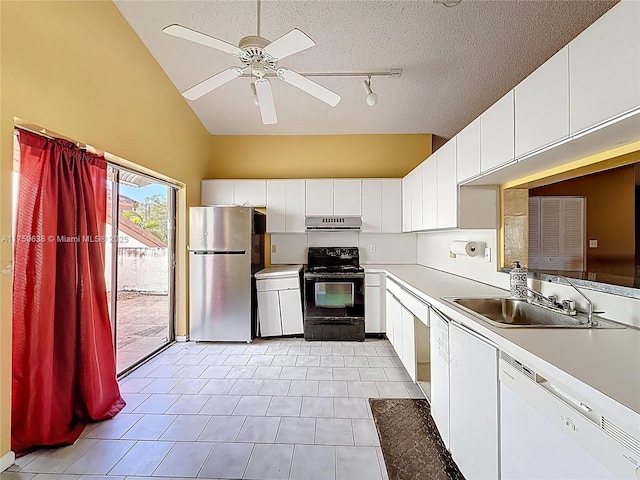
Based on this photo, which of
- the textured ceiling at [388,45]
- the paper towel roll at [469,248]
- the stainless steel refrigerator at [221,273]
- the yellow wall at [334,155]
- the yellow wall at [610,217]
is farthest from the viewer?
the yellow wall at [334,155]

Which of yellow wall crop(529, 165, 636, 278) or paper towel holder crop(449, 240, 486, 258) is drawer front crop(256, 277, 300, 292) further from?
yellow wall crop(529, 165, 636, 278)

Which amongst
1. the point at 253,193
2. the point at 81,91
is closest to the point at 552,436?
the point at 81,91

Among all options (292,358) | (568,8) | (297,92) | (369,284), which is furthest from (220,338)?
(568,8)

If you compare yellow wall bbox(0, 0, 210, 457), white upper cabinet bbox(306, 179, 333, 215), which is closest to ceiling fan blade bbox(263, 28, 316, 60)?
yellow wall bbox(0, 0, 210, 457)

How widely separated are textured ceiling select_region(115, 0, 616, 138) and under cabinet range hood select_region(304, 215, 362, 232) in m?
1.35

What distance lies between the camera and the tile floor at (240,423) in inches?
71.6

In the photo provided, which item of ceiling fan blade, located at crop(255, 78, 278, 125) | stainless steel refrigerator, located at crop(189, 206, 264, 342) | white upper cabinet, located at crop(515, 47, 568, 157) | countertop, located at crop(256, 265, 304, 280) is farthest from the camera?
countertop, located at crop(256, 265, 304, 280)

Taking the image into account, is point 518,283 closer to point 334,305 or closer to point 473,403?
point 473,403

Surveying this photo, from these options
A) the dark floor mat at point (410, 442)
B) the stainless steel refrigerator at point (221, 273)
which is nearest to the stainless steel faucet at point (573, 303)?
the dark floor mat at point (410, 442)

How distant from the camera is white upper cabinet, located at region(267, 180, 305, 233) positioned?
437 cm

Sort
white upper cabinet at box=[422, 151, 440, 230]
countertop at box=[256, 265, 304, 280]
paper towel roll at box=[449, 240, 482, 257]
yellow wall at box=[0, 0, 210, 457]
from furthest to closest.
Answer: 1. countertop at box=[256, 265, 304, 280]
2. white upper cabinet at box=[422, 151, 440, 230]
3. paper towel roll at box=[449, 240, 482, 257]
4. yellow wall at box=[0, 0, 210, 457]

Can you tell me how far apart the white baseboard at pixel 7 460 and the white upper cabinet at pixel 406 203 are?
385 centimetres

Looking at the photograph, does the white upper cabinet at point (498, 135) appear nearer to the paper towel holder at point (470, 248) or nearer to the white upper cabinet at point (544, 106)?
the white upper cabinet at point (544, 106)

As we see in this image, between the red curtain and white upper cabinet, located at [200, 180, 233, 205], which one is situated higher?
white upper cabinet, located at [200, 180, 233, 205]
